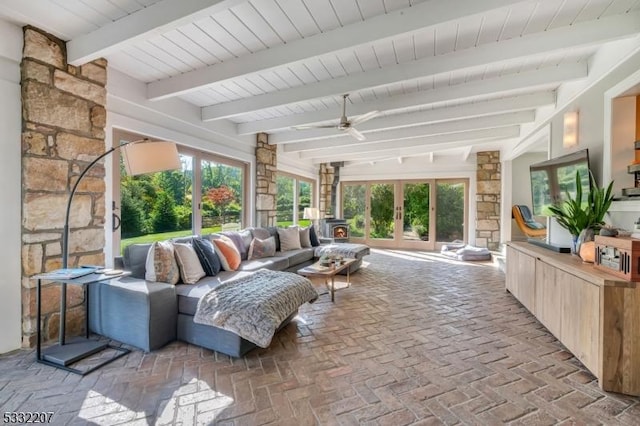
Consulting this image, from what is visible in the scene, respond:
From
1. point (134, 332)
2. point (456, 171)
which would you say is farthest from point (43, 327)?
point (456, 171)

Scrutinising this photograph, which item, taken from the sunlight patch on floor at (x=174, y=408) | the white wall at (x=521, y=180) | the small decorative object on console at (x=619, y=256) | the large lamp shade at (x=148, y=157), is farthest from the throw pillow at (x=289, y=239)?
the white wall at (x=521, y=180)

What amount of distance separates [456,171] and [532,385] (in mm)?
6641

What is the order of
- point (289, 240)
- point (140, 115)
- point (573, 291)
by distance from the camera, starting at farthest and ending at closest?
point (289, 240) < point (140, 115) < point (573, 291)

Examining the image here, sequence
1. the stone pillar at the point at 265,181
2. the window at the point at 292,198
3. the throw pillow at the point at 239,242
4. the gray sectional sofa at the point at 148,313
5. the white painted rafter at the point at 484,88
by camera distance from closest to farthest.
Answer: the gray sectional sofa at the point at 148,313 → the white painted rafter at the point at 484,88 → the throw pillow at the point at 239,242 → the stone pillar at the point at 265,181 → the window at the point at 292,198

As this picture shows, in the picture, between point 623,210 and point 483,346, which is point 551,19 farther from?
point 483,346

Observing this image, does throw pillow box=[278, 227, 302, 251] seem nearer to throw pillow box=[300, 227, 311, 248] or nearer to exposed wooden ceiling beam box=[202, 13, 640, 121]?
throw pillow box=[300, 227, 311, 248]

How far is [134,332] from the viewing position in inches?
95.6

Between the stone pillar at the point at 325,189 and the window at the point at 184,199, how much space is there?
11.6 feet

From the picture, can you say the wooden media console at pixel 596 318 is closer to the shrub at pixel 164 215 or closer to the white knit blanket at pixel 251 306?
the white knit blanket at pixel 251 306

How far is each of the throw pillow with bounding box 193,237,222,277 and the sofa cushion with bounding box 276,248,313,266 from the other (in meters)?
1.35

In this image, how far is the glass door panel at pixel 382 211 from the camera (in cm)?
863

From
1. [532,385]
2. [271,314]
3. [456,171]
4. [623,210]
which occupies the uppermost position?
[456,171]

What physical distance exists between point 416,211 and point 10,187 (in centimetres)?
795

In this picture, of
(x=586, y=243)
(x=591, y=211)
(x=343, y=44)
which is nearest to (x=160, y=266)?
(x=343, y=44)
